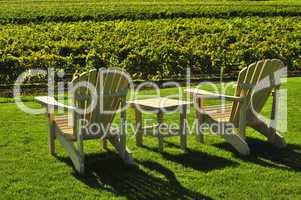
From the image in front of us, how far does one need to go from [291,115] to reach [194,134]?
1.82m

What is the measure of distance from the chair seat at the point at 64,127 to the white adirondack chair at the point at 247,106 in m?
1.63

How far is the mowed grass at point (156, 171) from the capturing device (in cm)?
518

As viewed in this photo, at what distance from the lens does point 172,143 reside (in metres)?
6.97

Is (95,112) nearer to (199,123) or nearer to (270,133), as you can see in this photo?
(199,123)

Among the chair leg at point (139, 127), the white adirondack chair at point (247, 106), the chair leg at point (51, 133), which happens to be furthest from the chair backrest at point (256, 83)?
the chair leg at point (51, 133)

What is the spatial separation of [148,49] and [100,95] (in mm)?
8648

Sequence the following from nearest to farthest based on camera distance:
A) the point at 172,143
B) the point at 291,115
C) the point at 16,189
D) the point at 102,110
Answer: the point at 16,189 < the point at 102,110 < the point at 172,143 < the point at 291,115

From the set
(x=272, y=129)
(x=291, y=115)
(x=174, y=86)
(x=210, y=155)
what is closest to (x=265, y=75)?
(x=272, y=129)

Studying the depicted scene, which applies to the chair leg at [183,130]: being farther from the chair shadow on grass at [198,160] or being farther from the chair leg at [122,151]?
the chair leg at [122,151]

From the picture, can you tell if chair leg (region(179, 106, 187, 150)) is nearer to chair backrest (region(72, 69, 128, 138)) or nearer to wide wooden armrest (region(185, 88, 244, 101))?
wide wooden armrest (region(185, 88, 244, 101))

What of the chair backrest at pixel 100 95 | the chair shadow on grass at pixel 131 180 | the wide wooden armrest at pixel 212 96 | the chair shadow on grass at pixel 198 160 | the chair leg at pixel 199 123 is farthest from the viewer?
the chair leg at pixel 199 123

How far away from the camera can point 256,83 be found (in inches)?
255

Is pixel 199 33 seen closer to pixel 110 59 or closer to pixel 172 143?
pixel 110 59

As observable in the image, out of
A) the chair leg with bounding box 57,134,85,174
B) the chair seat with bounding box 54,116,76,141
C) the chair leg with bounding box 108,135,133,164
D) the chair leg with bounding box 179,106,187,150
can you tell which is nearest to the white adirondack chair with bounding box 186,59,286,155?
the chair leg with bounding box 179,106,187,150
